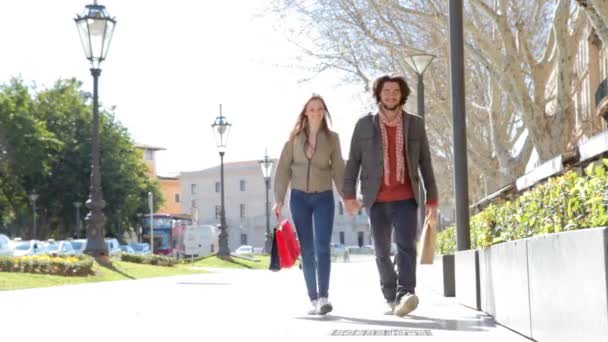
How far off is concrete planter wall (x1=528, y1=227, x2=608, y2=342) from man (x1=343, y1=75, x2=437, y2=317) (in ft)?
6.92

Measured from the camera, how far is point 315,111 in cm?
838

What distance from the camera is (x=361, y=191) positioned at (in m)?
8.14

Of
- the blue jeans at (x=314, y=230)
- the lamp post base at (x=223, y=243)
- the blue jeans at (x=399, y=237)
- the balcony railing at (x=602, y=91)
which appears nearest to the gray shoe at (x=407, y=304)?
the blue jeans at (x=399, y=237)

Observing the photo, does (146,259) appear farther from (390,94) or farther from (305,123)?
(390,94)

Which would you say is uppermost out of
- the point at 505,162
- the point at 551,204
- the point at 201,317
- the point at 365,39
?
the point at 365,39

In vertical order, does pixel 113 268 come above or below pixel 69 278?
above

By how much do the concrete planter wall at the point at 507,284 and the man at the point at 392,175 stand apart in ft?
1.96

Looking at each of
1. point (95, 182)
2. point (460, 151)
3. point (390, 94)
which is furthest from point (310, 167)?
point (95, 182)

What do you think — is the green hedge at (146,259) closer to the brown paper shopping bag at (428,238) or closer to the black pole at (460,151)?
the black pole at (460,151)

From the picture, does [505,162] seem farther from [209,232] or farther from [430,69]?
[209,232]

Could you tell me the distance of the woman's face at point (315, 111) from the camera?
8383 millimetres

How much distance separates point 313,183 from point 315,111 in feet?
1.94

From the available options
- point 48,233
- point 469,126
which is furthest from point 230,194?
point 469,126

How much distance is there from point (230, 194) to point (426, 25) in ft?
335
